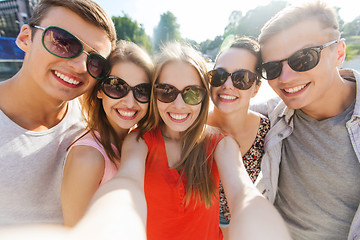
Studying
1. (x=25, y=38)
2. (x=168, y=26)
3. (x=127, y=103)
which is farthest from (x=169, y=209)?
(x=168, y=26)

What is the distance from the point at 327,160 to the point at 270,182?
627 millimetres

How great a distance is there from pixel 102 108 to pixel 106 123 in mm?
192

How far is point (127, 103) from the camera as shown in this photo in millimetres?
1627

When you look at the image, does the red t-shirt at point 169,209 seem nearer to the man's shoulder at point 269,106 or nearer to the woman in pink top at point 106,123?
the woman in pink top at point 106,123

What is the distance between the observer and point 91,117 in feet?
5.90

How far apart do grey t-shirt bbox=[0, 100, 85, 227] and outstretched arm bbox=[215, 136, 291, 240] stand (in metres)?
1.64

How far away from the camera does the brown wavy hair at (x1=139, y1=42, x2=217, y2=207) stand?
145cm

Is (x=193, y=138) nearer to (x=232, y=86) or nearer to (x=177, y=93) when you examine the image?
(x=177, y=93)

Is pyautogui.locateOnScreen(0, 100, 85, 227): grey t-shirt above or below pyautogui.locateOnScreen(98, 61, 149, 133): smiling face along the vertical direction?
below

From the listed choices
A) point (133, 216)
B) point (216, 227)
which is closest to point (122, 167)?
point (133, 216)

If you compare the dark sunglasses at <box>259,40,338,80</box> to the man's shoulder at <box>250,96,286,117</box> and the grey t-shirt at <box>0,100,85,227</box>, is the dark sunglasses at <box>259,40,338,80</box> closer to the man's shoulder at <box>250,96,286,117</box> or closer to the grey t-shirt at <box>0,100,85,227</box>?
the man's shoulder at <box>250,96,286,117</box>

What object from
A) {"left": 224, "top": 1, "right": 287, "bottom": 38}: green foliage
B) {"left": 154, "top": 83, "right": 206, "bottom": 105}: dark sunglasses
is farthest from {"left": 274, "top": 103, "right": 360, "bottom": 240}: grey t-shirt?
{"left": 224, "top": 1, "right": 287, "bottom": 38}: green foliage

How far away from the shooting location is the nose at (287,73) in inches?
60.0

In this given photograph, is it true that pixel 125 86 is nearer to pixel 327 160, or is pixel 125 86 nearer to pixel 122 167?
pixel 122 167
